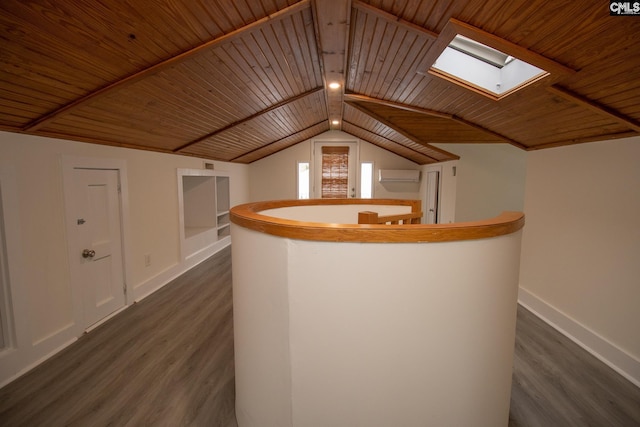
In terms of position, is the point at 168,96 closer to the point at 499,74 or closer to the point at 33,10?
the point at 33,10

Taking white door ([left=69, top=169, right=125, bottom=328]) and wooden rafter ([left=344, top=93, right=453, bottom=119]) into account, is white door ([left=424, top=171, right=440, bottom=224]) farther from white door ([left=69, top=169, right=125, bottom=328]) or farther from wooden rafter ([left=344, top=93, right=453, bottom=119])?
white door ([left=69, top=169, right=125, bottom=328])

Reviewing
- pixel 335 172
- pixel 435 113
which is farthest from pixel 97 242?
pixel 335 172

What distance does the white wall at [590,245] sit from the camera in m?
2.11

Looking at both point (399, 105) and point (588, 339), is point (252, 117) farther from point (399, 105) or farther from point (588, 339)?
point (588, 339)

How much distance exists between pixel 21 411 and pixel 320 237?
224 cm

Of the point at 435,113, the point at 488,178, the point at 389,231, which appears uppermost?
the point at 435,113

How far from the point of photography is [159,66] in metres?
1.89

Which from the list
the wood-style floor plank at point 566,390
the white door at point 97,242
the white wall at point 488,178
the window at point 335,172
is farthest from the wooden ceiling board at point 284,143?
the wood-style floor plank at point 566,390

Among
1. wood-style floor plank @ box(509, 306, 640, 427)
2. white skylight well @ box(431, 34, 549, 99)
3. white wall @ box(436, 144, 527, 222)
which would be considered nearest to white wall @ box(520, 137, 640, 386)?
wood-style floor plank @ box(509, 306, 640, 427)

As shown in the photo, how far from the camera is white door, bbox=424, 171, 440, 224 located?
566 cm

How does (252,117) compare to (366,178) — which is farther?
(366,178)

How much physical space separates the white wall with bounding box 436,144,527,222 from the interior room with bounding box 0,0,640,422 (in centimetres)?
106

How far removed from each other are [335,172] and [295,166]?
975 millimetres

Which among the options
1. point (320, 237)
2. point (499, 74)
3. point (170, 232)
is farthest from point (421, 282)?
point (170, 232)
